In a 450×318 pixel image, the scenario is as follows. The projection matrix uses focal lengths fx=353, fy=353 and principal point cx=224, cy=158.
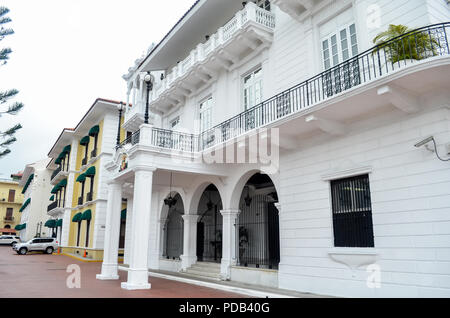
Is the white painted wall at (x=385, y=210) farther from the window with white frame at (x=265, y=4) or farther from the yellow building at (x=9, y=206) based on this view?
the yellow building at (x=9, y=206)

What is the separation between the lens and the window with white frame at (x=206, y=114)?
555 inches

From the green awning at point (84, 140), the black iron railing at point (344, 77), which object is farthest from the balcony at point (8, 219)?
the black iron railing at point (344, 77)

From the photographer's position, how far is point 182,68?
48.9 ft

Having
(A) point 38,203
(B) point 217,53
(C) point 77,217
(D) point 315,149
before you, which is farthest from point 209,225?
(A) point 38,203

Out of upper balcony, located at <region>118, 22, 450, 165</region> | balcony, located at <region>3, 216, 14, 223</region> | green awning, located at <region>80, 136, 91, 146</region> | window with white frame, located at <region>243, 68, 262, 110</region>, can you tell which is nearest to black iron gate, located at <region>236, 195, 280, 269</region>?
window with white frame, located at <region>243, 68, 262, 110</region>

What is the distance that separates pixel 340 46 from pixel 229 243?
7049 mm

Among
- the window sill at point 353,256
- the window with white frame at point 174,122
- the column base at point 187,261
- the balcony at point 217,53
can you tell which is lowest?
the column base at point 187,261

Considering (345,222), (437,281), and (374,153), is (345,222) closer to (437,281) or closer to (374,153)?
(374,153)

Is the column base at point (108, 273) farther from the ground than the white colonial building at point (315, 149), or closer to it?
closer to it

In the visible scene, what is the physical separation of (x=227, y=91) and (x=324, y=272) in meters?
7.35

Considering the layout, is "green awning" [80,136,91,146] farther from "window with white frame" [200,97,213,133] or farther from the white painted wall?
the white painted wall

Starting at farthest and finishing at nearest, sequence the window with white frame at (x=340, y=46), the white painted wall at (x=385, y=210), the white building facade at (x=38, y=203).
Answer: the white building facade at (x=38, y=203)
the window with white frame at (x=340, y=46)
the white painted wall at (x=385, y=210)

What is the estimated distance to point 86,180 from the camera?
26031mm

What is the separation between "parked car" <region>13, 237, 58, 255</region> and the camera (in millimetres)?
26606
